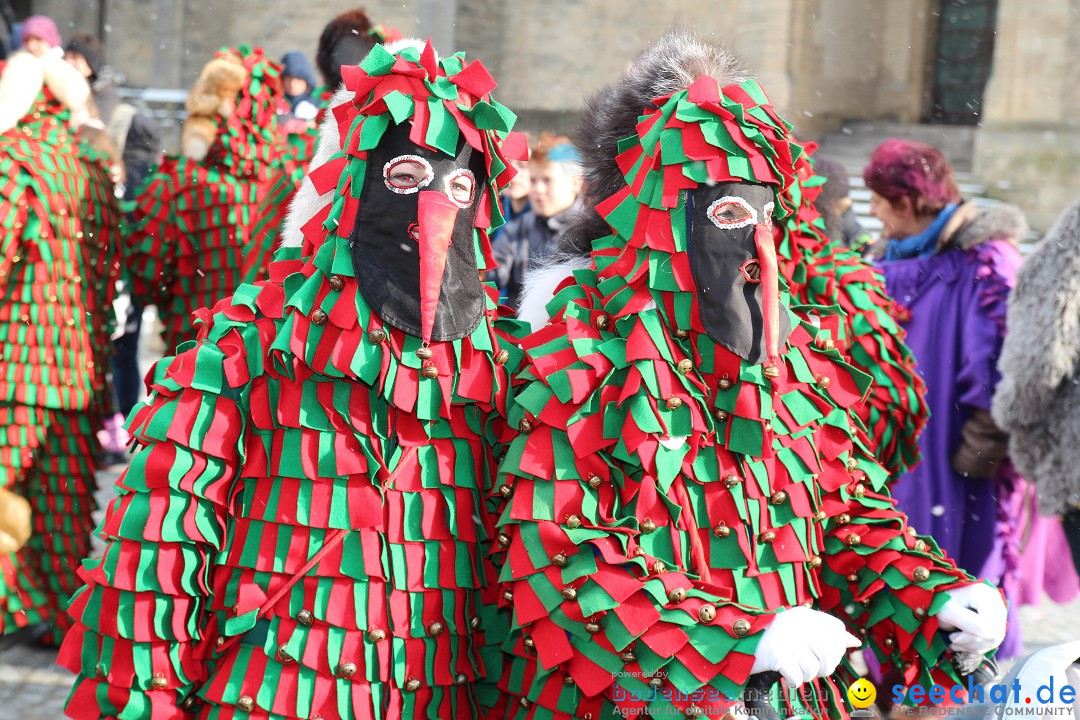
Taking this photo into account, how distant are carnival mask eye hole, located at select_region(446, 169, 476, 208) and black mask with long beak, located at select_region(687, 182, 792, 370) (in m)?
0.42

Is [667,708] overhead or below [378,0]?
below

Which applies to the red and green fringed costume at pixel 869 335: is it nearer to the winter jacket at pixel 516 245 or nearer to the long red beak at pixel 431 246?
the long red beak at pixel 431 246

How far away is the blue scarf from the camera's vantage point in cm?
425

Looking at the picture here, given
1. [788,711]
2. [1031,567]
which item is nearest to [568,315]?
[788,711]

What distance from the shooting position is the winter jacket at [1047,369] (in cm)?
353

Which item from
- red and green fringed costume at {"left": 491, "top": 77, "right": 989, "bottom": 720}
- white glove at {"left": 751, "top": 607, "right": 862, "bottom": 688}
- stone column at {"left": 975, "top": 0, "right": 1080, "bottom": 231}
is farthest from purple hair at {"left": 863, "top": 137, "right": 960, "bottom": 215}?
stone column at {"left": 975, "top": 0, "right": 1080, "bottom": 231}

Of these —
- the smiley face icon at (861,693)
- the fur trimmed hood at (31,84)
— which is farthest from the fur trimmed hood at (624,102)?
the fur trimmed hood at (31,84)

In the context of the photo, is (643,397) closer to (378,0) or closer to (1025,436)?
(1025,436)

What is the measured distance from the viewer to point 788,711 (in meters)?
2.21

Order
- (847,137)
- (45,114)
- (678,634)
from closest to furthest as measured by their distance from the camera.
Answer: (678,634) < (45,114) < (847,137)

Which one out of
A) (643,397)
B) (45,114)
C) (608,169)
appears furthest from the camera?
(45,114)

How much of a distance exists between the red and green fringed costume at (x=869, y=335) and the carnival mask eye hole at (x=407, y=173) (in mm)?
1059

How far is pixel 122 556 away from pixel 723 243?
4.15 ft

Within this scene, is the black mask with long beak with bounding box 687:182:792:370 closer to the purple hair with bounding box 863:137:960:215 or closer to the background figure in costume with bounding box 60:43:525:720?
the background figure in costume with bounding box 60:43:525:720
